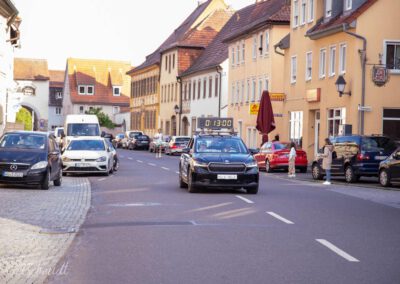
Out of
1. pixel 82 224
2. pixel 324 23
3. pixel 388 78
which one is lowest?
pixel 82 224

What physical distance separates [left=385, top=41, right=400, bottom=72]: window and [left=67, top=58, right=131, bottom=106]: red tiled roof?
94.6 m

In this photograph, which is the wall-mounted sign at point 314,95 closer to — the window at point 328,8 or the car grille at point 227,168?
the window at point 328,8

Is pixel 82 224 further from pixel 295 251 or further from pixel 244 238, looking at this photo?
pixel 295 251

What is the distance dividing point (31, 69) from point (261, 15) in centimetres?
6928


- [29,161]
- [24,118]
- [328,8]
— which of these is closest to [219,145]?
[29,161]

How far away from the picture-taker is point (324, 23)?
1842 inches

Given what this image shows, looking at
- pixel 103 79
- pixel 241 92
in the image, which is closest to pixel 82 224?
pixel 241 92

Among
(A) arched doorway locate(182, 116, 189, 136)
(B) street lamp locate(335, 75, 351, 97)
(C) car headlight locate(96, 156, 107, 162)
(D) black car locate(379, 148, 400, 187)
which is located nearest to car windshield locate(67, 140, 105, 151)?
(C) car headlight locate(96, 156, 107, 162)

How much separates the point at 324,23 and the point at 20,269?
38583mm

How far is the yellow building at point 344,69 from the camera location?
4075cm

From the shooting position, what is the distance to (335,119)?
4444 centimetres

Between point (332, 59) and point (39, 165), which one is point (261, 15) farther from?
point (39, 165)

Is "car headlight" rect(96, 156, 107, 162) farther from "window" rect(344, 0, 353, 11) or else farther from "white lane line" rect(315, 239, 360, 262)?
"white lane line" rect(315, 239, 360, 262)

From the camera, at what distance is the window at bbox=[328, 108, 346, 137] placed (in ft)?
142
